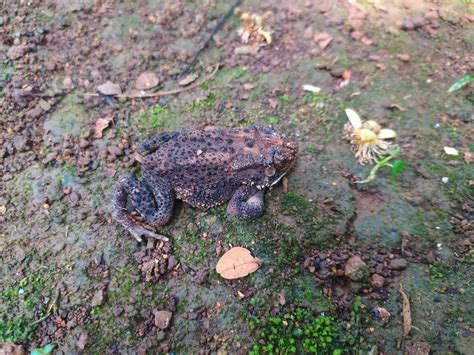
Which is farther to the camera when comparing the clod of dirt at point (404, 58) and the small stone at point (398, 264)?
the clod of dirt at point (404, 58)

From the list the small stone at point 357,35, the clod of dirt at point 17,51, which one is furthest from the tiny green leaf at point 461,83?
the clod of dirt at point 17,51

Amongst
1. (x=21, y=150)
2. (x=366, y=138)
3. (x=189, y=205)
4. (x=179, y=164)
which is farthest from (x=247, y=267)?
(x=21, y=150)

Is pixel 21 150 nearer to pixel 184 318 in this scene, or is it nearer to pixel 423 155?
pixel 184 318

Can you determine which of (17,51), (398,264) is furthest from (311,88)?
(17,51)

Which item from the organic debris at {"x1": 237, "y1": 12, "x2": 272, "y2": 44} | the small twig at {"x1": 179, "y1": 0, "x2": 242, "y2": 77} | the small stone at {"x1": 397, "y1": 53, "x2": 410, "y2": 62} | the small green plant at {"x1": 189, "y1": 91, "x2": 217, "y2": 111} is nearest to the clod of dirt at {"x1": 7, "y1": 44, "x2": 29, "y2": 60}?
the small twig at {"x1": 179, "y1": 0, "x2": 242, "y2": 77}

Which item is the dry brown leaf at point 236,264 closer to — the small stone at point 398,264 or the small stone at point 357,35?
the small stone at point 398,264

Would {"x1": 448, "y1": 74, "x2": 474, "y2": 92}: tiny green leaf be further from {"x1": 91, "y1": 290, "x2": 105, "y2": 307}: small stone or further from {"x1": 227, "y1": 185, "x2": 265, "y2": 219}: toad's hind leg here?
{"x1": 91, "y1": 290, "x2": 105, "y2": 307}: small stone
